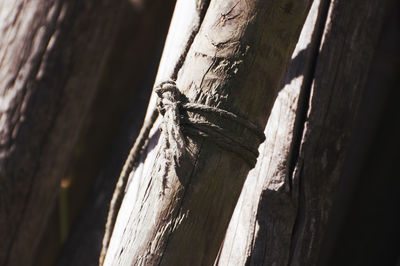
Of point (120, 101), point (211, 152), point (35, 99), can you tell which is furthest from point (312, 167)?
point (120, 101)

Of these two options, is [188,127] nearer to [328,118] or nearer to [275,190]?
[275,190]

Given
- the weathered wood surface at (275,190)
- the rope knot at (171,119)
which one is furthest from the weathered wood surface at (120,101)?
the rope knot at (171,119)

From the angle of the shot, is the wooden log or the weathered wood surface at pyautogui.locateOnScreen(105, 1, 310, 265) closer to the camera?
the weathered wood surface at pyautogui.locateOnScreen(105, 1, 310, 265)

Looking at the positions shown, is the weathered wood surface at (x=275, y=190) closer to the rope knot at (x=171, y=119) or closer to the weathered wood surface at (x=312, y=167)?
the weathered wood surface at (x=312, y=167)

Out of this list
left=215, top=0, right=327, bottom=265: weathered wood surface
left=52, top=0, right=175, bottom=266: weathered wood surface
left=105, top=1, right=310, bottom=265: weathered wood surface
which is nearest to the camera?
left=105, top=1, right=310, bottom=265: weathered wood surface

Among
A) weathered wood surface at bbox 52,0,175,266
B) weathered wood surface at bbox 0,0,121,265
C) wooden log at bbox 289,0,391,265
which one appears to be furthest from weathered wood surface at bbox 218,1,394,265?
weathered wood surface at bbox 52,0,175,266

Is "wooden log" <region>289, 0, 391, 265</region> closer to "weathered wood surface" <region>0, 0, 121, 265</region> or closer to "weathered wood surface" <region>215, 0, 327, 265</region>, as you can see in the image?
"weathered wood surface" <region>215, 0, 327, 265</region>

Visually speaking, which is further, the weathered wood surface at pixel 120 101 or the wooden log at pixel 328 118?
the weathered wood surface at pixel 120 101

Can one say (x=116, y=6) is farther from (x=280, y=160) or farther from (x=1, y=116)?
(x=280, y=160)
